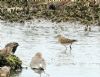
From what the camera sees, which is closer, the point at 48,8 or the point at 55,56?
the point at 55,56

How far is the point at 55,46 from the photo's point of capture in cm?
2220

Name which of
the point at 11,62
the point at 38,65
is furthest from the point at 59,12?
the point at 11,62

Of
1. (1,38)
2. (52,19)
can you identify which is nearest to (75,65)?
(1,38)

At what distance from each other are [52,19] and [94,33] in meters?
6.41

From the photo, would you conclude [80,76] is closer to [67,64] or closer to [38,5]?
[67,64]

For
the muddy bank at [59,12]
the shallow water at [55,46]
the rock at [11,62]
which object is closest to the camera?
→ the rock at [11,62]

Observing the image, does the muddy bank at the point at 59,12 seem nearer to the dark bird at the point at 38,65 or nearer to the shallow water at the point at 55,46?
the shallow water at the point at 55,46

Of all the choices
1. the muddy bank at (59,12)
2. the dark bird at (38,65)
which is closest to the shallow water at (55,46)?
the dark bird at (38,65)

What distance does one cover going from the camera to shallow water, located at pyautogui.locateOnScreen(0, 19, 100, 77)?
16625mm

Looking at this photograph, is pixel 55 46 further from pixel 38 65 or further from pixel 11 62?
pixel 11 62

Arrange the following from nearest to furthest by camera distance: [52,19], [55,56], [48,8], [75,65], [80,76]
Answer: [80,76]
[75,65]
[55,56]
[52,19]
[48,8]

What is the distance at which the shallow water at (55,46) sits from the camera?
16.6m

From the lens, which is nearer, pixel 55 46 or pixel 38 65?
pixel 38 65

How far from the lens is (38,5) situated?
37.2m
